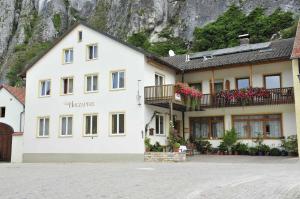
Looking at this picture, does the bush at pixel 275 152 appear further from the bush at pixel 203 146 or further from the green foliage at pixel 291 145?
the bush at pixel 203 146

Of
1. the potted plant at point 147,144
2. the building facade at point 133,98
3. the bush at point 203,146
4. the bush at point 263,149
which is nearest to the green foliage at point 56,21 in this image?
the building facade at point 133,98

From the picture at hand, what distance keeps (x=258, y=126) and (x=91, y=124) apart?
10707mm

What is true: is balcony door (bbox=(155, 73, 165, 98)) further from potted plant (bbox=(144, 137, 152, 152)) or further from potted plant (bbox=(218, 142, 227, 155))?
potted plant (bbox=(218, 142, 227, 155))

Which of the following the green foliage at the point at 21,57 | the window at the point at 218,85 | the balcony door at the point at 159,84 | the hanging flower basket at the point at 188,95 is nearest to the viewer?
the balcony door at the point at 159,84

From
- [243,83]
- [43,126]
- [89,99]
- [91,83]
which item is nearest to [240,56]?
[243,83]

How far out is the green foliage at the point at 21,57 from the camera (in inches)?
2439

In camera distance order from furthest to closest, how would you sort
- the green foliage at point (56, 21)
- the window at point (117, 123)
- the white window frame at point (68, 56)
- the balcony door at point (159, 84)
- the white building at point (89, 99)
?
the green foliage at point (56, 21) → the white window frame at point (68, 56) → the window at point (117, 123) → the white building at point (89, 99) → the balcony door at point (159, 84)

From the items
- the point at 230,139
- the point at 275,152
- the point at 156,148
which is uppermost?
the point at 230,139

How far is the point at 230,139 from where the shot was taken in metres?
24.7

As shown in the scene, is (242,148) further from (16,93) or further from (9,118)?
(16,93)

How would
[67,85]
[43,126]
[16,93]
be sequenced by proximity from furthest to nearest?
1. [16,93]
2. [43,126]
3. [67,85]

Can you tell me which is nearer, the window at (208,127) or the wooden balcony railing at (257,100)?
the wooden balcony railing at (257,100)

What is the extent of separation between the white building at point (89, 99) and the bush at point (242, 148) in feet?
15.4

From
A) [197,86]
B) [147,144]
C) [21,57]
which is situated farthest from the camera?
[21,57]
